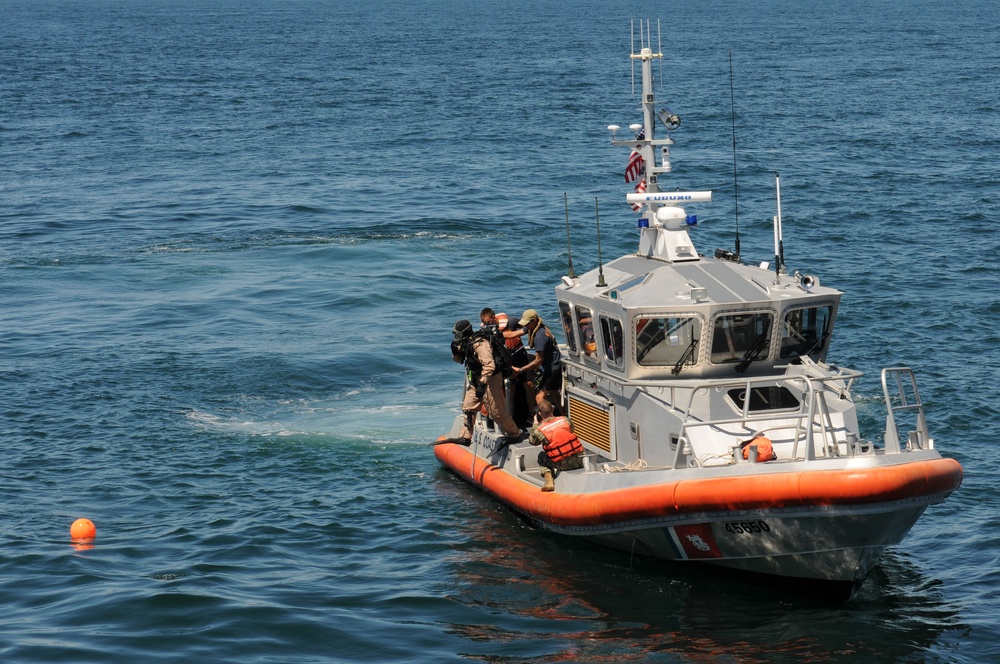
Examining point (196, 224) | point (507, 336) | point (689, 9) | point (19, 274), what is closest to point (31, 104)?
point (196, 224)

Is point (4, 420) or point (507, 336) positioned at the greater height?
point (507, 336)

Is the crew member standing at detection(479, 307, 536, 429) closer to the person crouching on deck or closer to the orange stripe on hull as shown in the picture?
the person crouching on deck

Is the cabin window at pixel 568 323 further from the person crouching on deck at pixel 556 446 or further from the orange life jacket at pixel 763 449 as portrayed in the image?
the orange life jacket at pixel 763 449

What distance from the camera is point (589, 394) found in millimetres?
16391

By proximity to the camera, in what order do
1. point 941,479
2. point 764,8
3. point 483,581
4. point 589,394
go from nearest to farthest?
1. point 941,479
2. point 483,581
3. point 589,394
4. point 764,8

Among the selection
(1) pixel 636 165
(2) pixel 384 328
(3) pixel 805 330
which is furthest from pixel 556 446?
(2) pixel 384 328

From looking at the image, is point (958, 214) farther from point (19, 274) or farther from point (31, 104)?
point (31, 104)

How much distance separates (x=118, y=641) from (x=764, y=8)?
127 m

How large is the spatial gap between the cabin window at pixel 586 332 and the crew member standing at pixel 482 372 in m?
1.14

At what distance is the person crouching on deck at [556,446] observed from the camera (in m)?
15.6

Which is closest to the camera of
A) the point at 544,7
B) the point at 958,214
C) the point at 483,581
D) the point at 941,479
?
the point at 941,479

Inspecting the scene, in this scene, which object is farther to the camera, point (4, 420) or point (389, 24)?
point (389, 24)

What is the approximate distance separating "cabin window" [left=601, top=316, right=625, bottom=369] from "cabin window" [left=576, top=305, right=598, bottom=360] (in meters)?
0.28

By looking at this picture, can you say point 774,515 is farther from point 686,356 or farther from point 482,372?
point 482,372
